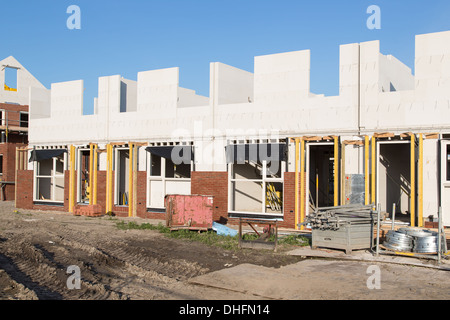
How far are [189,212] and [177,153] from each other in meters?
4.21

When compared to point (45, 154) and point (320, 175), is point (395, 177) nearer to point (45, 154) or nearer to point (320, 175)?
point (320, 175)

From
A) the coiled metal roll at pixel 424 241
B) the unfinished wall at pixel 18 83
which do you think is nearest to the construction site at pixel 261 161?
the coiled metal roll at pixel 424 241

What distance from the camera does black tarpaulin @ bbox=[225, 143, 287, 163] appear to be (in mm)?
16203

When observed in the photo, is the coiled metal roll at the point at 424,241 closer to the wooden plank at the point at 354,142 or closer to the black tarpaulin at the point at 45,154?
the wooden plank at the point at 354,142

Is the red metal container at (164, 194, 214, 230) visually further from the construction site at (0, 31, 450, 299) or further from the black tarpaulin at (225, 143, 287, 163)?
the black tarpaulin at (225, 143, 287, 163)

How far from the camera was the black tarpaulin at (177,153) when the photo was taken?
60.6 feet

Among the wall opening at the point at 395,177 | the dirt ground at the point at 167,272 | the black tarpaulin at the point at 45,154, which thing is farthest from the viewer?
the black tarpaulin at the point at 45,154

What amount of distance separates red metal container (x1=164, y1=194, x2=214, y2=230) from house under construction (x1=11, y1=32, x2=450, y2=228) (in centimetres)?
241

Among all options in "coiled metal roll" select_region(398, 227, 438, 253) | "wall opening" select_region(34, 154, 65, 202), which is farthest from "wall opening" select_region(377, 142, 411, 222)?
"wall opening" select_region(34, 154, 65, 202)

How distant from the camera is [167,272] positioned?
9586 mm

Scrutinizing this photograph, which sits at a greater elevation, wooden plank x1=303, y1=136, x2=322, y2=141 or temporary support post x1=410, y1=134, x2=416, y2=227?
wooden plank x1=303, y1=136, x2=322, y2=141

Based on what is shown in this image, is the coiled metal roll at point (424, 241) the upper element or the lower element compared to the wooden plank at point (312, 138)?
lower

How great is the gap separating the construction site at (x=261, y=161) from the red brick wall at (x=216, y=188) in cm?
5
